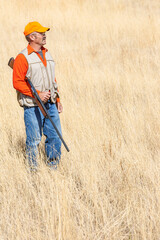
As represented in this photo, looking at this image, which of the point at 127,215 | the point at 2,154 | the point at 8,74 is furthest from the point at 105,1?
the point at 127,215

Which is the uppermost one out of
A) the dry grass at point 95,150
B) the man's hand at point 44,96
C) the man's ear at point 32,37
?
the man's ear at point 32,37

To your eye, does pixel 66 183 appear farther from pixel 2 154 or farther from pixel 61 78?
pixel 61 78

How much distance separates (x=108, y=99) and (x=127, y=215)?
→ 3.21 metres

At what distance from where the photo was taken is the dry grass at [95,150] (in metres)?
2.54

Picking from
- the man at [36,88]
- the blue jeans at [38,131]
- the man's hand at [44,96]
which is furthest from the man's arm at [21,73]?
the blue jeans at [38,131]

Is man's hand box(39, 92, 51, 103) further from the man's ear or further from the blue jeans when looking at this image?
the man's ear

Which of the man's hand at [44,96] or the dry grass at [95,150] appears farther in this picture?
the man's hand at [44,96]

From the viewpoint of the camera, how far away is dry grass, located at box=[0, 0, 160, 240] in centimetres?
254

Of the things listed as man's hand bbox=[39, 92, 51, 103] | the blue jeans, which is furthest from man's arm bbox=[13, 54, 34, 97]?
the blue jeans

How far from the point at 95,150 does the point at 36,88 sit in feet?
3.37

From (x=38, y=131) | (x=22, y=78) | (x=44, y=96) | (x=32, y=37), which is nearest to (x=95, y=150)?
(x=38, y=131)

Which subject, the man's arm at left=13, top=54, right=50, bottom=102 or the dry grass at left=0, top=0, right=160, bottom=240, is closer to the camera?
the dry grass at left=0, top=0, right=160, bottom=240

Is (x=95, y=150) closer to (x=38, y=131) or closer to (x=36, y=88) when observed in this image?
(x=38, y=131)

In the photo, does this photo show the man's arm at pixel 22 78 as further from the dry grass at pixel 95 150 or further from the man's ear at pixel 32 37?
the dry grass at pixel 95 150
